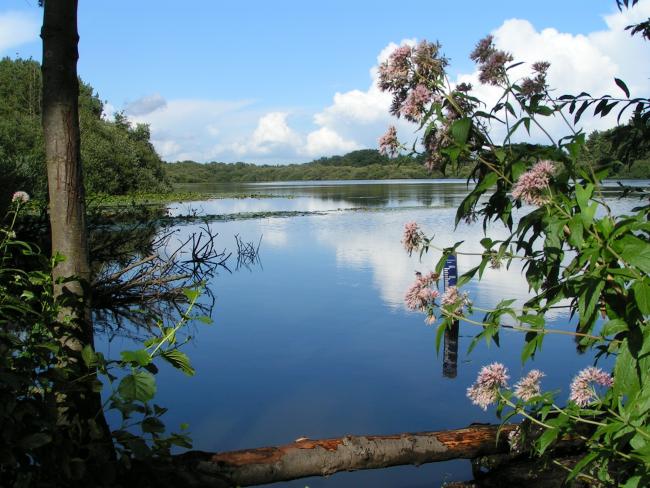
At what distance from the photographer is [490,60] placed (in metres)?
2.02

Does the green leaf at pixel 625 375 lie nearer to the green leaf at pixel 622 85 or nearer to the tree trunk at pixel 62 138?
the green leaf at pixel 622 85

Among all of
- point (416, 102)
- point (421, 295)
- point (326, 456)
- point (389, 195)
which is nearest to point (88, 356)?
point (421, 295)

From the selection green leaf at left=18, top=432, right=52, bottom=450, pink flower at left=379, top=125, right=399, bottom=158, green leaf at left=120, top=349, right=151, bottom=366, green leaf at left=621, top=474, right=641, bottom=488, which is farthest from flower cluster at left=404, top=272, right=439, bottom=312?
green leaf at left=18, top=432, right=52, bottom=450

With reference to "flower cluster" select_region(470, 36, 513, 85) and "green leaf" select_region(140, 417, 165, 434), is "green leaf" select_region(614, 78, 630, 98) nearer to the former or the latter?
"flower cluster" select_region(470, 36, 513, 85)

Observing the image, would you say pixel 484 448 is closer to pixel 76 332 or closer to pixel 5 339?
pixel 76 332

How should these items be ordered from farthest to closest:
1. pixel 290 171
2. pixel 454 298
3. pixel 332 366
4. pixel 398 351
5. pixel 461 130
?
pixel 290 171, pixel 398 351, pixel 332 366, pixel 454 298, pixel 461 130

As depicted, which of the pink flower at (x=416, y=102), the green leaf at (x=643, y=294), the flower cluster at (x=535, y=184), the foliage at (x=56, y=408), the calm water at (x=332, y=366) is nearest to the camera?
the green leaf at (x=643, y=294)

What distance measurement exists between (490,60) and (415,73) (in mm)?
255

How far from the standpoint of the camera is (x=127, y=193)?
30844 mm

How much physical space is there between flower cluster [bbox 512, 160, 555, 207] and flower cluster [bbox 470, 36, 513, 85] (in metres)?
0.55

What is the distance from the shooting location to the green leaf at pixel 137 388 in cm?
185

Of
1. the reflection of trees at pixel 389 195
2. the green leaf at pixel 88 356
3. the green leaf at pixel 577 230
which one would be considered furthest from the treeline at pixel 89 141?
the green leaf at pixel 577 230

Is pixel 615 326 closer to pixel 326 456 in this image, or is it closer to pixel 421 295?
pixel 421 295

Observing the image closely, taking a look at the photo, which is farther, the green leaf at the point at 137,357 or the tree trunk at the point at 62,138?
the tree trunk at the point at 62,138
